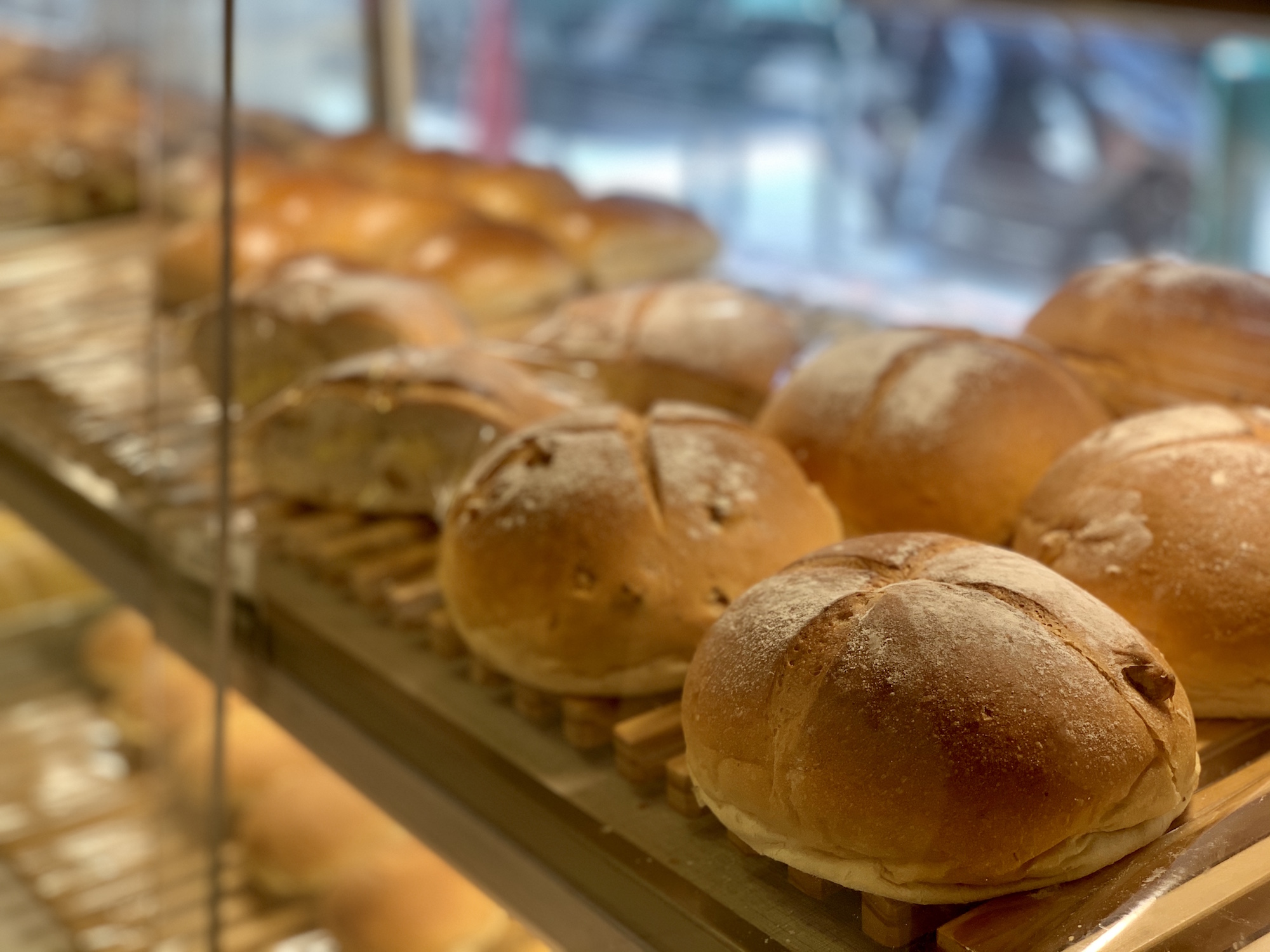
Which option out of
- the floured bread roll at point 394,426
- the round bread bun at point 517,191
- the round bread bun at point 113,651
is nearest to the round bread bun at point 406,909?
the floured bread roll at point 394,426

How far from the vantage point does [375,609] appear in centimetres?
136

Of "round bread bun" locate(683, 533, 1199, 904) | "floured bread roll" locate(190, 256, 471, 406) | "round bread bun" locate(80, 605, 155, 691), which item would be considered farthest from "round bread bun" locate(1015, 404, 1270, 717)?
"round bread bun" locate(80, 605, 155, 691)

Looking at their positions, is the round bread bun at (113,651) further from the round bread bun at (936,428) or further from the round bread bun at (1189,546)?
the round bread bun at (1189,546)

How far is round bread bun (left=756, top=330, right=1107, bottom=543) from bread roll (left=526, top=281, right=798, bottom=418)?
29cm

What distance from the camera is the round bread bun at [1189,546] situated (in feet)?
3.25

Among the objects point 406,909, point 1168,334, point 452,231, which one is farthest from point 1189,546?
point 452,231

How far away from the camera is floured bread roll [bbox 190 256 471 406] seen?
174 cm

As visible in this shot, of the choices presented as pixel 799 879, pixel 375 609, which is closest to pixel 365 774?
pixel 375 609

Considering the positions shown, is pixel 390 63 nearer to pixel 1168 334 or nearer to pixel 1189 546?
pixel 1168 334

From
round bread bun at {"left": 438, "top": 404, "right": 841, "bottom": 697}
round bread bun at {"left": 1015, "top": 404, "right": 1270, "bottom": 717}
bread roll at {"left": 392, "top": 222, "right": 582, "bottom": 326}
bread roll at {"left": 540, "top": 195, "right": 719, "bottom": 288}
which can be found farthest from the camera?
bread roll at {"left": 540, "top": 195, "right": 719, "bottom": 288}

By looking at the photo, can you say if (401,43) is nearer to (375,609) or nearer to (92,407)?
(92,407)

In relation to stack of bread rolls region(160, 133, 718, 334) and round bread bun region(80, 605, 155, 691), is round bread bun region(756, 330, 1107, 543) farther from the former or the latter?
round bread bun region(80, 605, 155, 691)

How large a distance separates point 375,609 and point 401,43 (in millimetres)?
2118

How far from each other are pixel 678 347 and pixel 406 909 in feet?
2.63
